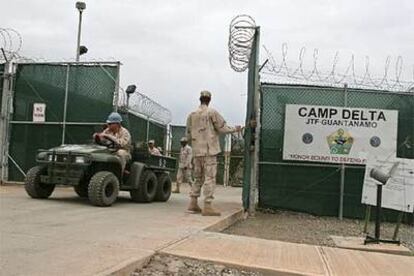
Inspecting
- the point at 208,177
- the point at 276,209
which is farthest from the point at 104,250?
the point at 276,209

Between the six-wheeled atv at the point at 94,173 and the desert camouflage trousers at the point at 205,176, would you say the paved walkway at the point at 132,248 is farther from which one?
the six-wheeled atv at the point at 94,173

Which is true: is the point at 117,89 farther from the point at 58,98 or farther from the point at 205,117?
the point at 205,117

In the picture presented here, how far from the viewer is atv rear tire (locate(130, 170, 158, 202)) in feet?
38.4

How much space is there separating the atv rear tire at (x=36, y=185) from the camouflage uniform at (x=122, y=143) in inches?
54.3

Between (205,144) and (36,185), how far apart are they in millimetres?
3347

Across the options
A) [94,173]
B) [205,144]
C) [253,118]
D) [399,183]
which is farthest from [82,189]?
[399,183]

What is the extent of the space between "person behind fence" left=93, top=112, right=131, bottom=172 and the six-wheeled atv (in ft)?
0.38

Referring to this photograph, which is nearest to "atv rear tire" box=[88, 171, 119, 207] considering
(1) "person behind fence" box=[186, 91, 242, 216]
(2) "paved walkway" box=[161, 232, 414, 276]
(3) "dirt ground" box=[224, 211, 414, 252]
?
(1) "person behind fence" box=[186, 91, 242, 216]

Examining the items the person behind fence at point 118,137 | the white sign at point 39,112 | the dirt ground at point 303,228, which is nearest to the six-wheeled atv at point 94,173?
the person behind fence at point 118,137

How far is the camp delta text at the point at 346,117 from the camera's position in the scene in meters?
11.9

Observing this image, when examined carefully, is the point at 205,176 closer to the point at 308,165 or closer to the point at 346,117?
the point at 308,165

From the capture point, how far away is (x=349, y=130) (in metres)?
11.9

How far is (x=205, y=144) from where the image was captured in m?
10.0

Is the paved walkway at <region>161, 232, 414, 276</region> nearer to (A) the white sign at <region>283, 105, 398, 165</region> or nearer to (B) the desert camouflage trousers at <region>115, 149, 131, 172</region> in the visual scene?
(B) the desert camouflage trousers at <region>115, 149, 131, 172</region>
